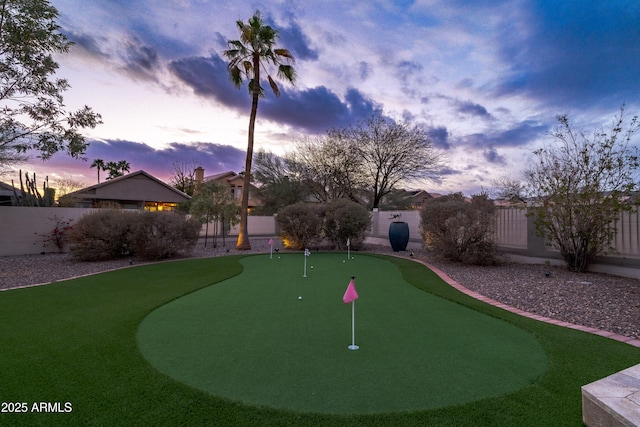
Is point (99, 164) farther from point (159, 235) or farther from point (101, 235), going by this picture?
point (159, 235)

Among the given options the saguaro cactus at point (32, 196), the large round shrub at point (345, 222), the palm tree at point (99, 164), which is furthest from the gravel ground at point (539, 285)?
the palm tree at point (99, 164)

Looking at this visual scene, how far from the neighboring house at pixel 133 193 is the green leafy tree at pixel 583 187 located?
21.4m

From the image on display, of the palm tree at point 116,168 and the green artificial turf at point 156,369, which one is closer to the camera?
the green artificial turf at point 156,369

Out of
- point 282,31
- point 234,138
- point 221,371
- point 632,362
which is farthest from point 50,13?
point 632,362

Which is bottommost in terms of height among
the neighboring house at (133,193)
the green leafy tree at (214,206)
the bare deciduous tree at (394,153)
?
the green leafy tree at (214,206)

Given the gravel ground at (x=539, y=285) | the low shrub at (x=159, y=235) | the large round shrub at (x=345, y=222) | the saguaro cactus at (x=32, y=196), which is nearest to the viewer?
the gravel ground at (x=539, y=285)

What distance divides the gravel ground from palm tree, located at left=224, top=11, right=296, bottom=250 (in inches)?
228

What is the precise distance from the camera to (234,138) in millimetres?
15711

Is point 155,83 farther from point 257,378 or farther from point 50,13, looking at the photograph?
point 257,378

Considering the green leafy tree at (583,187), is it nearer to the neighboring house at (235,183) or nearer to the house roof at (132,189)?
the neighboring house at (235,183)

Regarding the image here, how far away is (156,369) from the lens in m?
2.48

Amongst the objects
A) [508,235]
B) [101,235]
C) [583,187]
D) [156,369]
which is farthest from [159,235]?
[583,187]

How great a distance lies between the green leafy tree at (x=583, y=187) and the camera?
6406 millimetres

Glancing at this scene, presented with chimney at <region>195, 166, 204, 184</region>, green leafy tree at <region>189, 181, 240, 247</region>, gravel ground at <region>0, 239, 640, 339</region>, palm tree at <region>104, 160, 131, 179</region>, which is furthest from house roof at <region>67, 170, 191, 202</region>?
palm tree at <region>104, 160, 131, 179</region>
